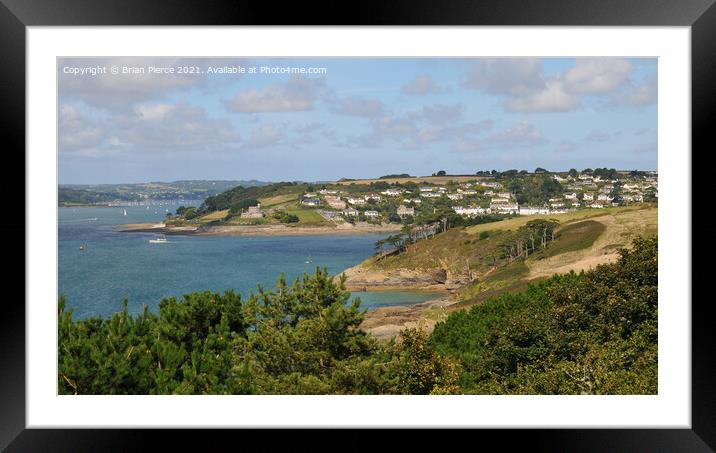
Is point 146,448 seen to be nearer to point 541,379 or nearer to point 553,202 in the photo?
point 541,379

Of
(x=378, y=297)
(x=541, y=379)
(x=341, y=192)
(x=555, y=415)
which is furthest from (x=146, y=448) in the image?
(x=341, y=192)

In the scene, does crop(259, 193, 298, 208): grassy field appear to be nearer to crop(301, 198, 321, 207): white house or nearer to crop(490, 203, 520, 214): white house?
crop(301, 198, 321, 207): white house

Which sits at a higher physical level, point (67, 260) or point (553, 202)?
point (553, 202)

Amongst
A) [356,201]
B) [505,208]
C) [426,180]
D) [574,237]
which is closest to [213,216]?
[356,201]

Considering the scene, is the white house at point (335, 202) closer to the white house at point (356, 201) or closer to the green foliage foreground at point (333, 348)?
the white house at point (356, 201)

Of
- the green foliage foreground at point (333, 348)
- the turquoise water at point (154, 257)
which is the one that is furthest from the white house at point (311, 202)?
the green foliage foreground at point (333, 348)
